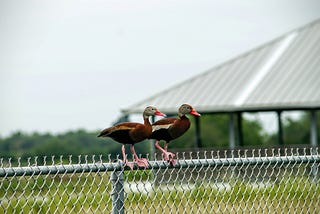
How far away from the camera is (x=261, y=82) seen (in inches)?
879

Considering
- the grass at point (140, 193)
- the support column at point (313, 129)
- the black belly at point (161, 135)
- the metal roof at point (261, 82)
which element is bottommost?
the support column at point (313, 129)

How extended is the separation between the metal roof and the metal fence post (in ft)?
51.8

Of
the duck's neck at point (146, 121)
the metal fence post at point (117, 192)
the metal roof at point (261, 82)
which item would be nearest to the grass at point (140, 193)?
the metal fence post at point (117, 192)

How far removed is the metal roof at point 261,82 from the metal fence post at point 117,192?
1578 cm

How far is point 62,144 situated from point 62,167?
35.6m

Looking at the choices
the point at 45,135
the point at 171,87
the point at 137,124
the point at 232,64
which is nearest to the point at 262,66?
the point at 232,64

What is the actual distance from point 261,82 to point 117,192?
17.6m

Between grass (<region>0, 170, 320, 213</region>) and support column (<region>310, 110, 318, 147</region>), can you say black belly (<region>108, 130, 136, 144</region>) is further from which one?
support column (<region>310, 110, 318, 147</region>)

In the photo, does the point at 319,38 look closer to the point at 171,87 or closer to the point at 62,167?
the point at 171,87

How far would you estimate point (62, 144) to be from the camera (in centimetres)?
4003

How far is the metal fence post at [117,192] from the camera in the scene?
5.07m

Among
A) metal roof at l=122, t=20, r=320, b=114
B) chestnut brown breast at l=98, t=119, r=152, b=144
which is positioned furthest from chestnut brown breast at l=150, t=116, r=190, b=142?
metal roof at l=122, t=20, r=320, b=114

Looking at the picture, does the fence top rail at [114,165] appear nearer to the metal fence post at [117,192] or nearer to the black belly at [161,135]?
the metal fence post at [117,192]

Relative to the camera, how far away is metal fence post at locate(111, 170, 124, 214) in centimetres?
507
